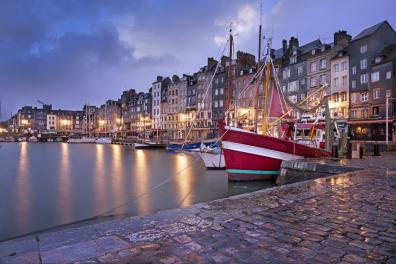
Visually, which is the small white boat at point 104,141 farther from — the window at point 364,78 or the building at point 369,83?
the window at point 364,78

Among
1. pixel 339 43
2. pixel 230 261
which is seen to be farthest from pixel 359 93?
pixel 230 261

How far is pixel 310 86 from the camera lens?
54125 mm

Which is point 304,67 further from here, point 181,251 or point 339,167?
point 181,251

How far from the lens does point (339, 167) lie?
42.7ft

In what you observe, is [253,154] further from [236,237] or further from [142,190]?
[236,237]

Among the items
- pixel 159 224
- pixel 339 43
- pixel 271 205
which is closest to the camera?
pixel 159 224

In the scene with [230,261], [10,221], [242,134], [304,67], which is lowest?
[10,221]

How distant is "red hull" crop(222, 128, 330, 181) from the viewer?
1797 centimetres

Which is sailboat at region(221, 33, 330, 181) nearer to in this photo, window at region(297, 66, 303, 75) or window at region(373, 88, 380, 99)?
window at region(373, 88, 380, 99)

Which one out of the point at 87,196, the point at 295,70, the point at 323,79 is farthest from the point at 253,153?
the point at 295,70

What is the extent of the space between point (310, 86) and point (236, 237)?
54207 millimetres

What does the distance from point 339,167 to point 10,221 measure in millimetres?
13477

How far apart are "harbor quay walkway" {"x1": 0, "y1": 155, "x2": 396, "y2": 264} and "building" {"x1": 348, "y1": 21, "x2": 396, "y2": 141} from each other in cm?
4292

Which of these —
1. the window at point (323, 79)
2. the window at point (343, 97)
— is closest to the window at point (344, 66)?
the window at point (323, 79)
